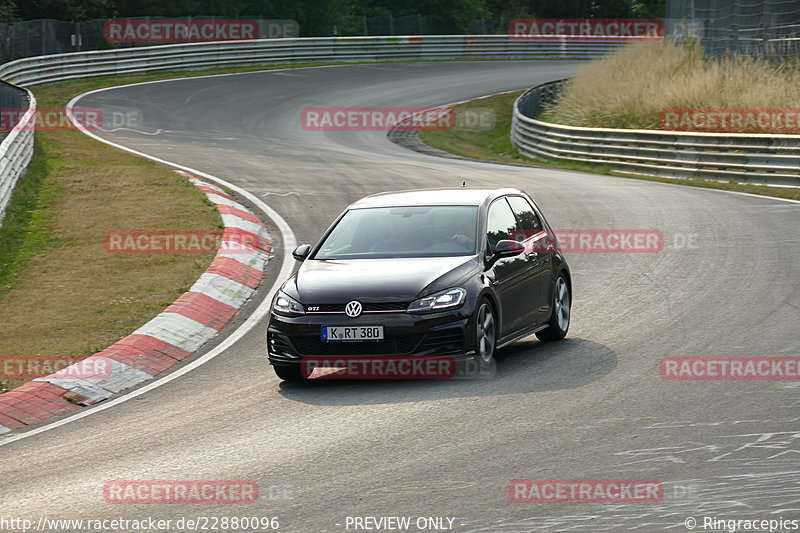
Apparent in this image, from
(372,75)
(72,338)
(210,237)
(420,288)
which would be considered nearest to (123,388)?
(72,338)

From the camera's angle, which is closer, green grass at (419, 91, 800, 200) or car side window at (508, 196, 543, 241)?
car side window at (508, 196, 543, 241)

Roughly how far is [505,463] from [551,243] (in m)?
4.82

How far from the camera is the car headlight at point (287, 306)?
934 cm

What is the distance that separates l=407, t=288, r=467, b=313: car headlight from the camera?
910cm

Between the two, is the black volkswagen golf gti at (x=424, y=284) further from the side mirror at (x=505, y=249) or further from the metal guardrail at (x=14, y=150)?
the metal guardrail at (x=14, y=150)

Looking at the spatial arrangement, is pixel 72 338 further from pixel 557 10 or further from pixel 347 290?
pixel 557 10

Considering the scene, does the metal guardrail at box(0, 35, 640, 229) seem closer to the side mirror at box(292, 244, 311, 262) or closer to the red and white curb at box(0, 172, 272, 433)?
the red and white curb at box(0, 172, 272, 433)

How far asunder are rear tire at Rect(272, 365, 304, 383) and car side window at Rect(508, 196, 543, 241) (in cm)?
264

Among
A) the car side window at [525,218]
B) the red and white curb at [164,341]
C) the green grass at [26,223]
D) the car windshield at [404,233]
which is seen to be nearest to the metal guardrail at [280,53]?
the green grass at [26,223]

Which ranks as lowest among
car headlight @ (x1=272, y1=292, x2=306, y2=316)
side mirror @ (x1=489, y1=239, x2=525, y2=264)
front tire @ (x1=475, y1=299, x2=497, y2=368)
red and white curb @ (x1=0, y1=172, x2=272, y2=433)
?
red and white curb @ (x1=0, y1=172, x2=272, y2=433)

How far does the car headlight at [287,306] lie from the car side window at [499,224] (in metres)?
1.79

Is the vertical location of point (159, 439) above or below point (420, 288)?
below

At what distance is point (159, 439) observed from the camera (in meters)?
8.00

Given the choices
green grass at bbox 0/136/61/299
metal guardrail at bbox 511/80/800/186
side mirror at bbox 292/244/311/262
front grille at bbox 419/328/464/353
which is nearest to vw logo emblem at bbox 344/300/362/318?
front grille at bbox 419/328/464/353
